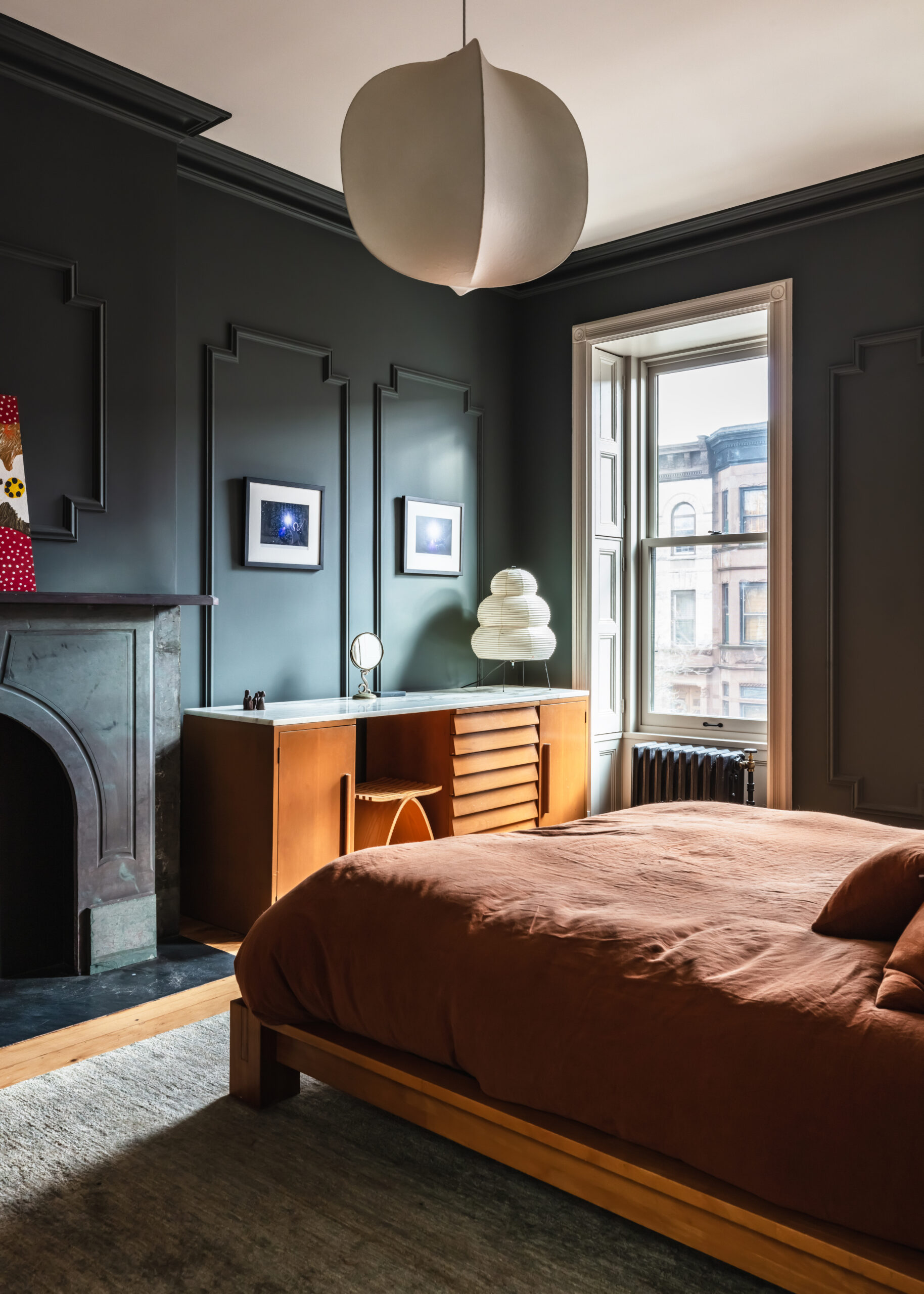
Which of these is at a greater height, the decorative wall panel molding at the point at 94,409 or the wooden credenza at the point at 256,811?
the decorative wall panel molding at the point at 94,409

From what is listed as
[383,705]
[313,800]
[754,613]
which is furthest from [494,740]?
[754,613]

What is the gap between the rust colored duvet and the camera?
1284 mm

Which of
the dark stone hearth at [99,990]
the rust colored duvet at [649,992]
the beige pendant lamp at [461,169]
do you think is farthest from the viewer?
the dark stone hearth at [99,990]

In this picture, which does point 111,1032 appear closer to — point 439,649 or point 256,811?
point 256,811

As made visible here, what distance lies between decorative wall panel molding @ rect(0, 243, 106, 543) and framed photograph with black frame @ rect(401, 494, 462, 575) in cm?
157

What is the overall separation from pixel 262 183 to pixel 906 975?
12.0ft

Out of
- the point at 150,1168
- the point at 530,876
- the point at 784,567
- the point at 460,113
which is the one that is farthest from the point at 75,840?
the point at 784,567

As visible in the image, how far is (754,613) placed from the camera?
456 cm

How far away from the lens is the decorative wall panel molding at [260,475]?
12.2 ft

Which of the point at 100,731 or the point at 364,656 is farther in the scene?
the point at 364,656

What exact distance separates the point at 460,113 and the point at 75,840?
92.2 inches

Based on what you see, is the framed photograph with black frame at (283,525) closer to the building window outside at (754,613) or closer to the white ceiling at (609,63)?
the white ceiling at (609,63)

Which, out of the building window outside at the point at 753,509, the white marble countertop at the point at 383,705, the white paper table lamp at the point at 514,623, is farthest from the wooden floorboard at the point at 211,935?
the building window outside at the point at 753,509

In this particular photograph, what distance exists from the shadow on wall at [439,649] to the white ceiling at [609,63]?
6.45 feet
